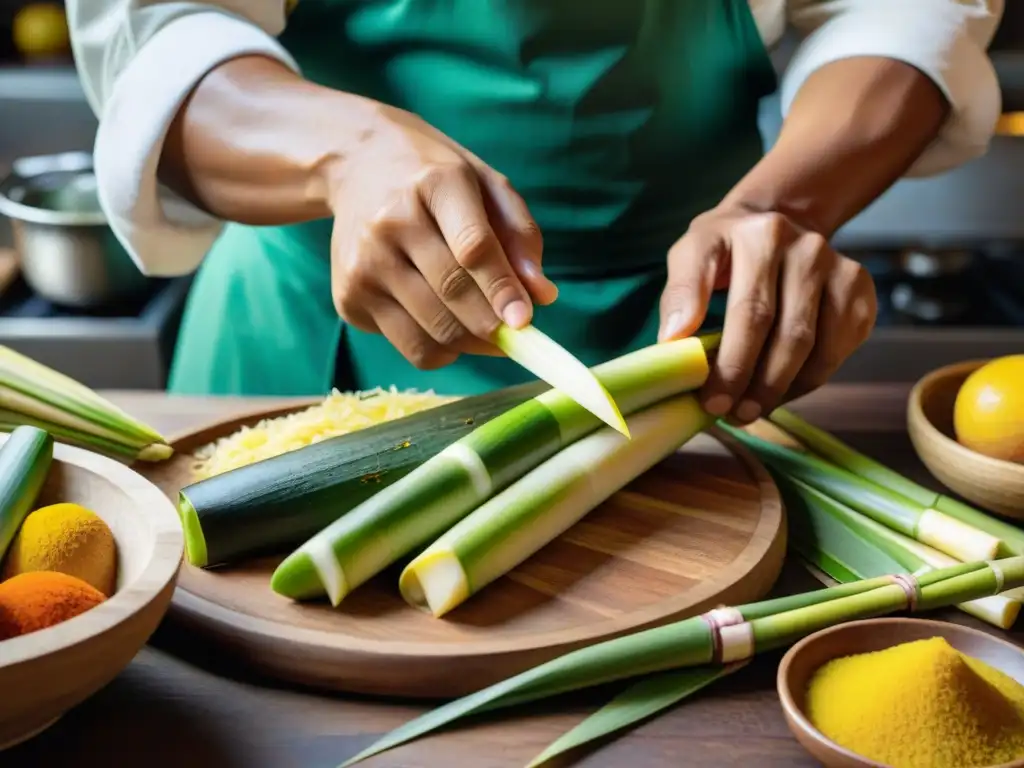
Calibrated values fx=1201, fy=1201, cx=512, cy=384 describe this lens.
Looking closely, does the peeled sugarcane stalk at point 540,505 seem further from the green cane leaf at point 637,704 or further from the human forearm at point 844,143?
the human forearm at point 844,143

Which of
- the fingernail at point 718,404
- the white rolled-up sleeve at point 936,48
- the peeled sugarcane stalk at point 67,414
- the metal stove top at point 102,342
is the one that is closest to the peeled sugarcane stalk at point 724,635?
the fingernail at point 718,404

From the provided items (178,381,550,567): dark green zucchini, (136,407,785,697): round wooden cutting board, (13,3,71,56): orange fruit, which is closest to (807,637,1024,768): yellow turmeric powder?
(136,407,785,697): round wooden cutting board

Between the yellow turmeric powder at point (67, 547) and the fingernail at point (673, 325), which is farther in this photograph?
the fingernail at point (673, 325)

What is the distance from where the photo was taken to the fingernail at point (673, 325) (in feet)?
3.64

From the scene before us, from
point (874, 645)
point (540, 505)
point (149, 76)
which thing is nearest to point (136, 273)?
point (149, 76)

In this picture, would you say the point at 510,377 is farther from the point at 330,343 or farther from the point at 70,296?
the point at 70,296

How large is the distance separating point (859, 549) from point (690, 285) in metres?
0.29

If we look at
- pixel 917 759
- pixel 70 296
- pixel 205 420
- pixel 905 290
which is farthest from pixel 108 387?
pixel 917 759

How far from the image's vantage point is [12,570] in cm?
79

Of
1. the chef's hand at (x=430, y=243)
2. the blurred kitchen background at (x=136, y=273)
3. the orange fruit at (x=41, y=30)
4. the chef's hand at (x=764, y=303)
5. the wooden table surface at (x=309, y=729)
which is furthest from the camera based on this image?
the orange fruit at (x=41, y=30)

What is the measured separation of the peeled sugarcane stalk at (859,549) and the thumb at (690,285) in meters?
0.19

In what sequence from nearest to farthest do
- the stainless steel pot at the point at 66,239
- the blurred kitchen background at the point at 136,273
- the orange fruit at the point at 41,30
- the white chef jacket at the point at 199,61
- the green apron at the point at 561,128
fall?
the white chef jacket at the point at 199,61 < the green apron at the point at 561,128 < the stainless steel pot at the point at 66,239 < the blurred kitchen background at the point at 136,273 < the orange fruit at the point at 41,30

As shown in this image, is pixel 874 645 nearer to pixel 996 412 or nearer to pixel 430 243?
pixel 996 412

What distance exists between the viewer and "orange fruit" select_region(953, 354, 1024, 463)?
3.48 ft
